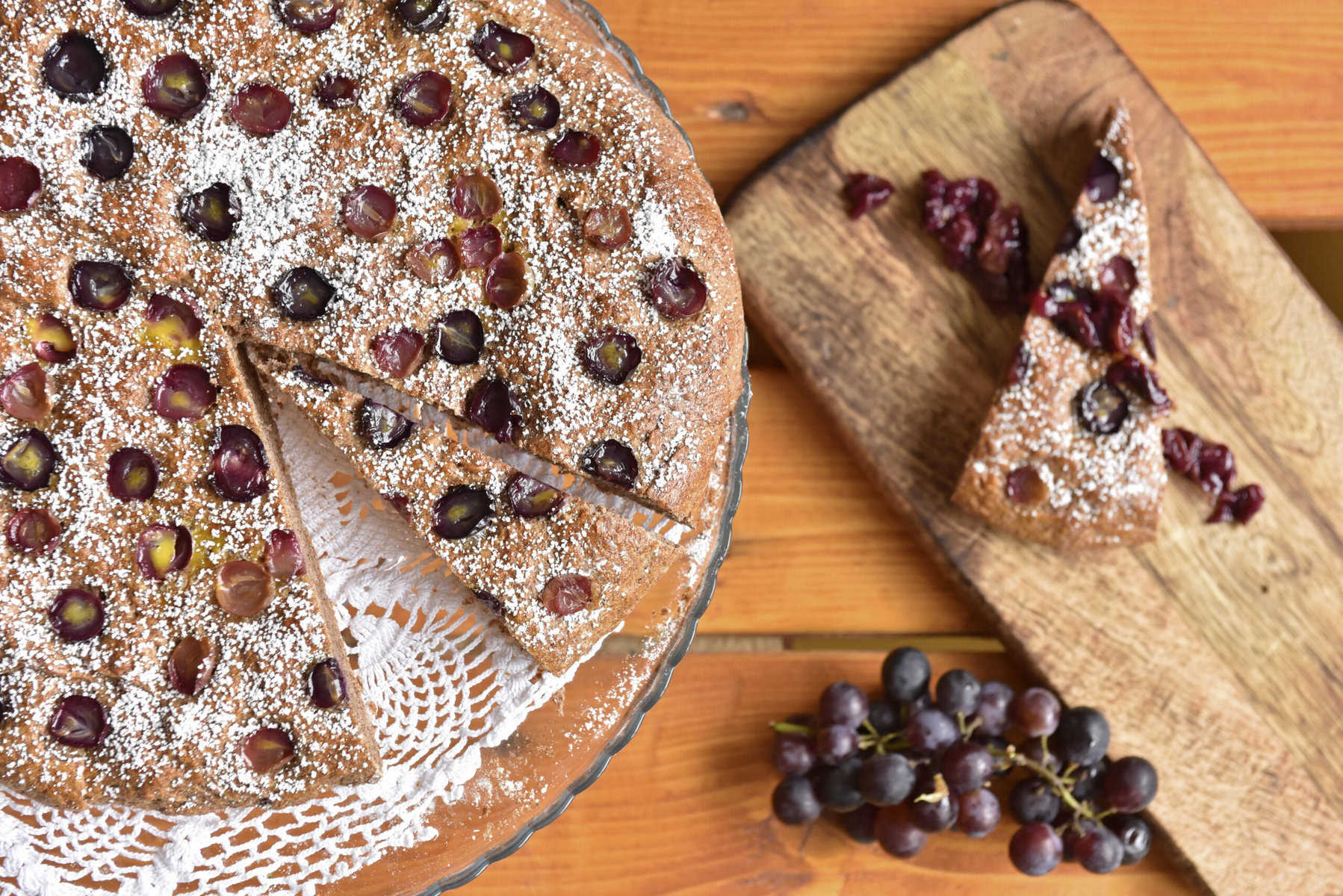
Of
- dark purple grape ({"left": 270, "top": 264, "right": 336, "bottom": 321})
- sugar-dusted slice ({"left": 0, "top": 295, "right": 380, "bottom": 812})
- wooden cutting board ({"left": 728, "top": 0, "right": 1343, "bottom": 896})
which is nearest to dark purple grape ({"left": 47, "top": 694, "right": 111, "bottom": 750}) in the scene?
sugar-dusted slice ({"left": 0, "top": 295, "right": 380, "bottom": 812})

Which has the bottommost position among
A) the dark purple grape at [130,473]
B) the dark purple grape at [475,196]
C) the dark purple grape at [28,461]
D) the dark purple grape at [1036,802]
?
the dark purple grape at [1036,802]

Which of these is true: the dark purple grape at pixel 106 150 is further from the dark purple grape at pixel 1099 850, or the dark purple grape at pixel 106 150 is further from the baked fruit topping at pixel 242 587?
the dark purple grape at pixel 1099 850

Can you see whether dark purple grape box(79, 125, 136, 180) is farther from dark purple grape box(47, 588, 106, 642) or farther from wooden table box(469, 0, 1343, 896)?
wooden table box(469, 0, 1343, 896)

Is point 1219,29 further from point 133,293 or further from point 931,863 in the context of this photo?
point 133,293

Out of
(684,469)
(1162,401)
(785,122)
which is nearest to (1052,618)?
(1162,401)

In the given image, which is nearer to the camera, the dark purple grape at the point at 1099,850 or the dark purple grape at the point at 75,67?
the dark purple grape at the point at 75,67

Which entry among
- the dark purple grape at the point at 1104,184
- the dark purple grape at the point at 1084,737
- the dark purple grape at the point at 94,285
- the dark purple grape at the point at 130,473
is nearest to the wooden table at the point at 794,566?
the dark purple grape at the point at 1084,737
